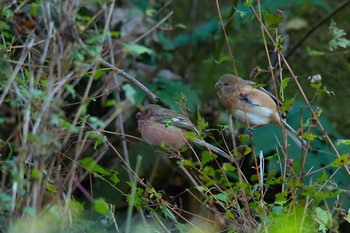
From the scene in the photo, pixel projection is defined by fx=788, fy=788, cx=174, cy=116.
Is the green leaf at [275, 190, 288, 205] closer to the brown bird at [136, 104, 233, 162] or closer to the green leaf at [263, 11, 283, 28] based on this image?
the green leaf at [263, 11, 283, 28]

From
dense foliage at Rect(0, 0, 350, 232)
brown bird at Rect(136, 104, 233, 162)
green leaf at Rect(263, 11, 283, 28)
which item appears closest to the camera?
dense foliage at Rect(0, 0, 350, 232)

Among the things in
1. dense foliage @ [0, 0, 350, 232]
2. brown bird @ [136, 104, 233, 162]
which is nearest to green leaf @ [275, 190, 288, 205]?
dense foliage @ [0, 0, 350, 232]

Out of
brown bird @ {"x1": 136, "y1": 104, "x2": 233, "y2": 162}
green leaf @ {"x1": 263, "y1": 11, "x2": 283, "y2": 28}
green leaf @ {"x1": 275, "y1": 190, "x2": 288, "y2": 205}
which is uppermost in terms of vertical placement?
green leaf @ {"x1": 263, "y1": 11, "x2": 283, "y2": 28}

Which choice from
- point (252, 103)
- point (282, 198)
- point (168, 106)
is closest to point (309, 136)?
point (282, 198)

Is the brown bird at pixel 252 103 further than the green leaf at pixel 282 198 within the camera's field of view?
Yes

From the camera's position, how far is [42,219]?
122 inches

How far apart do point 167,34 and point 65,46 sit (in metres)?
5.11

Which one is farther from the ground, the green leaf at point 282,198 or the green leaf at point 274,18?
the green leaf at point 274,18

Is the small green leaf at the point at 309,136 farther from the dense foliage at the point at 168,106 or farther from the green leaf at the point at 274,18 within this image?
the green leaf at the point at 274,18

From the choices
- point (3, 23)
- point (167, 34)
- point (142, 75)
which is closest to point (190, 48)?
point (167, 34)

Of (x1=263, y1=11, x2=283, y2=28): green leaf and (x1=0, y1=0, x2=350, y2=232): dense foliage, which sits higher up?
(x1=263, y1=11, x2=283, y2=28): green leaf

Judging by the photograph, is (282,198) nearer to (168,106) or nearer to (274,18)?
(274,18)

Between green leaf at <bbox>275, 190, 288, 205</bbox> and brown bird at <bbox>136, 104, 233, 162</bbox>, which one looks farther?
brown bird at <bbox>136, 104, 233, 162</bbox>

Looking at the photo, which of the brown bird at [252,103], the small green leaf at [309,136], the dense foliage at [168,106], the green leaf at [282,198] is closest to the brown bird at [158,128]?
the dense foliage at [168,106]
